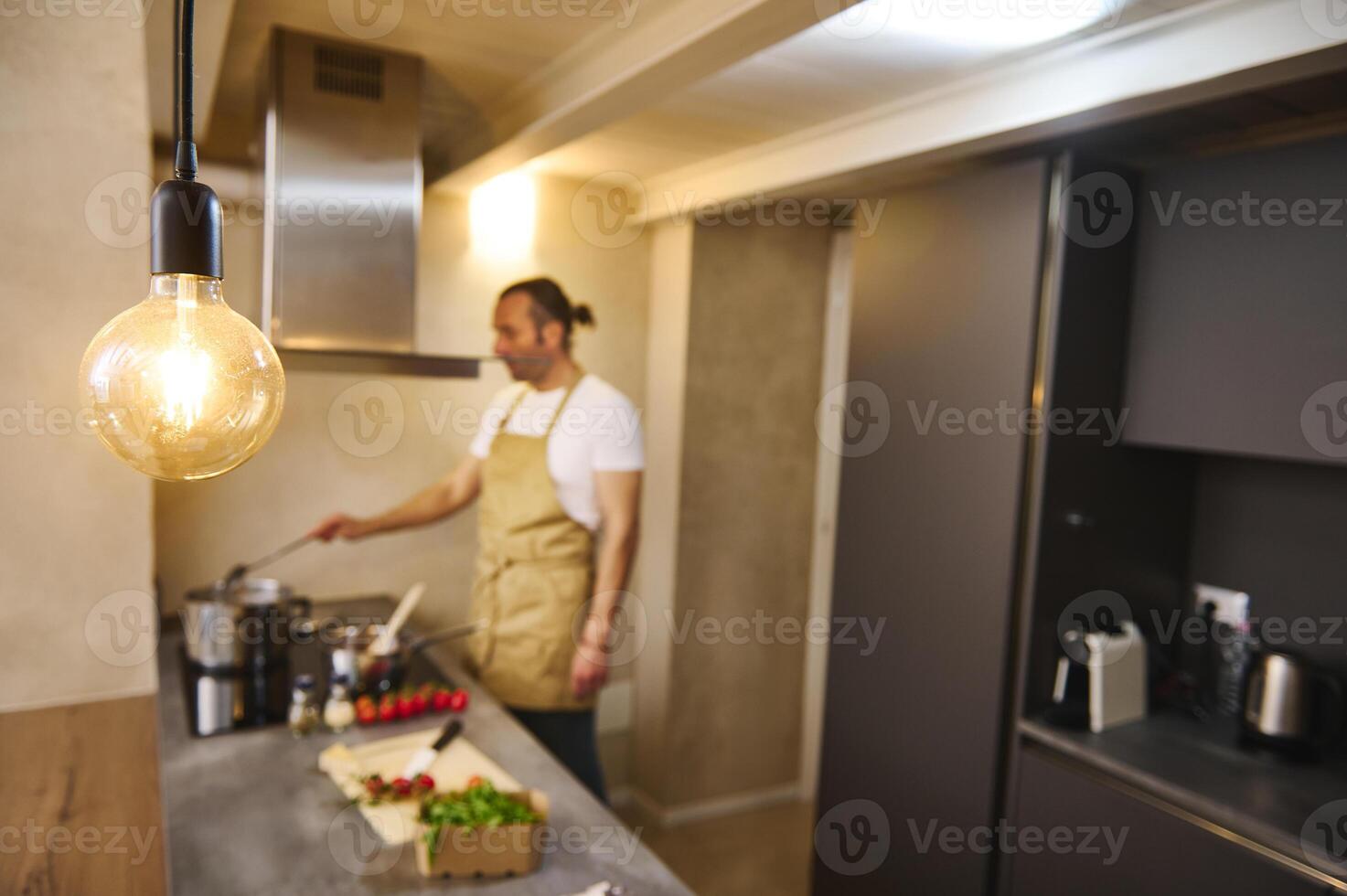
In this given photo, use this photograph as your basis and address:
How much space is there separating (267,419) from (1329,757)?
85.6 inches

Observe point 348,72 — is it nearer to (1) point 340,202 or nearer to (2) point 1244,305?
(1) point 340,202

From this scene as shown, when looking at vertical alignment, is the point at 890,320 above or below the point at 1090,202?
below

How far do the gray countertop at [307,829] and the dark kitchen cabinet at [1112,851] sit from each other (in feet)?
3.14

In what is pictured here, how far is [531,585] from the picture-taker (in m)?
2.76

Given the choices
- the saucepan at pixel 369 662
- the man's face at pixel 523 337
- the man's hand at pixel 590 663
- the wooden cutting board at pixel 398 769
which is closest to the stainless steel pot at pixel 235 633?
the saucepan at pixel 369 662

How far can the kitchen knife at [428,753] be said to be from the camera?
175 centimetres

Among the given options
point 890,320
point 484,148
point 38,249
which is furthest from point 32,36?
point 890,320

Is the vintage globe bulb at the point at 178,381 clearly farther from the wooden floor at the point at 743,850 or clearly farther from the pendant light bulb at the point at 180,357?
the wooden floor at the point at 743,850

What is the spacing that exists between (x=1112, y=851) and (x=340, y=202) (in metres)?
2.12

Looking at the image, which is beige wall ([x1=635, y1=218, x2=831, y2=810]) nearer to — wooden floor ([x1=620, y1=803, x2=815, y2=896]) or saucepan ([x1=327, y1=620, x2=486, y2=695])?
wooden floor ([x1=620, y1=803, x2=815, y2=896])

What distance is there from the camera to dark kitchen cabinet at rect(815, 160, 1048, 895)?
2.04 m

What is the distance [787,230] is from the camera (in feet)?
11.0

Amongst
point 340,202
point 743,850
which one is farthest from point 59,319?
point 743,850

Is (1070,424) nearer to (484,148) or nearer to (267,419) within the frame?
(484,148)
